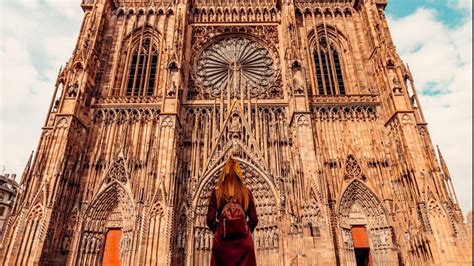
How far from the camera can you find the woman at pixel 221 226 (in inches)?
203

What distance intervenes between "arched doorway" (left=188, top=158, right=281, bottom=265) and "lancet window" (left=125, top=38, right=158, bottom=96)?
753 cm

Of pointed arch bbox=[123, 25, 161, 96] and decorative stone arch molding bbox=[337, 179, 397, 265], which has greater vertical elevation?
pointed arch bbox=[123, 25, 161, 96]

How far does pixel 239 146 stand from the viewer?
19.2m

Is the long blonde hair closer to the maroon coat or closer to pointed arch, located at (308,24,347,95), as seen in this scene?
the maroon coat

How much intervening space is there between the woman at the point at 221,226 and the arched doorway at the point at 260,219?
1168 centimetres

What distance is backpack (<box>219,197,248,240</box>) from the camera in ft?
17.3

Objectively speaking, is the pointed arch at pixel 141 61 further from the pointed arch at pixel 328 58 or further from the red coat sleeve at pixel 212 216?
the red coat sleeve at pixel 212 216

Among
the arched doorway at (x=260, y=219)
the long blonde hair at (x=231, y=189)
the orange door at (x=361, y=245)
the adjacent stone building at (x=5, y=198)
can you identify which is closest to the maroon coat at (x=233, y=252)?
the long blonde hair at (x=231, y=189)

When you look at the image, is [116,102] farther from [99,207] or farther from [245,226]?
[245,226]

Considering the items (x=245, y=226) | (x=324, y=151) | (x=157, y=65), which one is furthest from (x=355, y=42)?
(x=245, y=226)

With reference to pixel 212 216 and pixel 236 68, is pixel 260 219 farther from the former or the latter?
pixel 212 216

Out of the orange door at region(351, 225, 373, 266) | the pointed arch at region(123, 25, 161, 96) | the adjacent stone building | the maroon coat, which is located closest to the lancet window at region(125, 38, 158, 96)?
the pointed arch at region(123, 25, 161, 96)

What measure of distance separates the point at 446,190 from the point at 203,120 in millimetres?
13031

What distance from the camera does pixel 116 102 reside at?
20.4 metres
